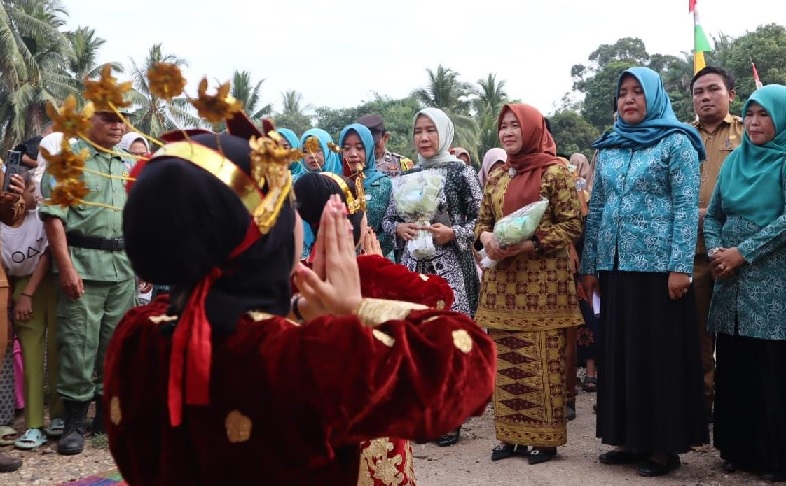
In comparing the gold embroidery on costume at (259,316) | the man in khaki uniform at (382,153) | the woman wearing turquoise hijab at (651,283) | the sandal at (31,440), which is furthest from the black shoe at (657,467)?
the man in khaki uniform at (382,153)

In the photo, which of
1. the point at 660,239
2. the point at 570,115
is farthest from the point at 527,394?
the point at 570,115

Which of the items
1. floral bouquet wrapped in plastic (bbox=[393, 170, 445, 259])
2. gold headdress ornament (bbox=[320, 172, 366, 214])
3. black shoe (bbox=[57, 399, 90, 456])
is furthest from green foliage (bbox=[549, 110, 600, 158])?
gold headdress ornament (bbox=[320, 172, 366, 214])

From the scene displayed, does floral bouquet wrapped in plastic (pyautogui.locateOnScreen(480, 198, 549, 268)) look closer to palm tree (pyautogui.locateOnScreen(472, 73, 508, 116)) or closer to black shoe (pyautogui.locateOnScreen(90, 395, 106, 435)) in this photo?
black shoe (pyautogui.locateOnScreen(90, 395, 106, 435))

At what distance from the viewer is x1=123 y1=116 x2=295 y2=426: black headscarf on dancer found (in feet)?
5.00

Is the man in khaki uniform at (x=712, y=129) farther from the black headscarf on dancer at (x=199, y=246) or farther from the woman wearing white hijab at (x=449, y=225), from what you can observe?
the black headscarf on dancer at (x=199, y=246)

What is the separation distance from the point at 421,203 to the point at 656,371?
1815 mm

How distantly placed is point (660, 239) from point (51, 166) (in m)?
3.46

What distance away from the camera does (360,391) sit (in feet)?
4.89

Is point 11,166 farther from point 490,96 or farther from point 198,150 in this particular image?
point 490,96

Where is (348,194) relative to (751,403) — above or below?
above

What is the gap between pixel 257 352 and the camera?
1.58m

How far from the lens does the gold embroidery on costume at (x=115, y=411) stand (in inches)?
71.1

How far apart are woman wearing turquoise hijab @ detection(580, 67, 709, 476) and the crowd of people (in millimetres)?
12

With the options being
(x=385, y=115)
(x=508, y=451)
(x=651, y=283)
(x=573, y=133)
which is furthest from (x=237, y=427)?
(x=385, y=115)
